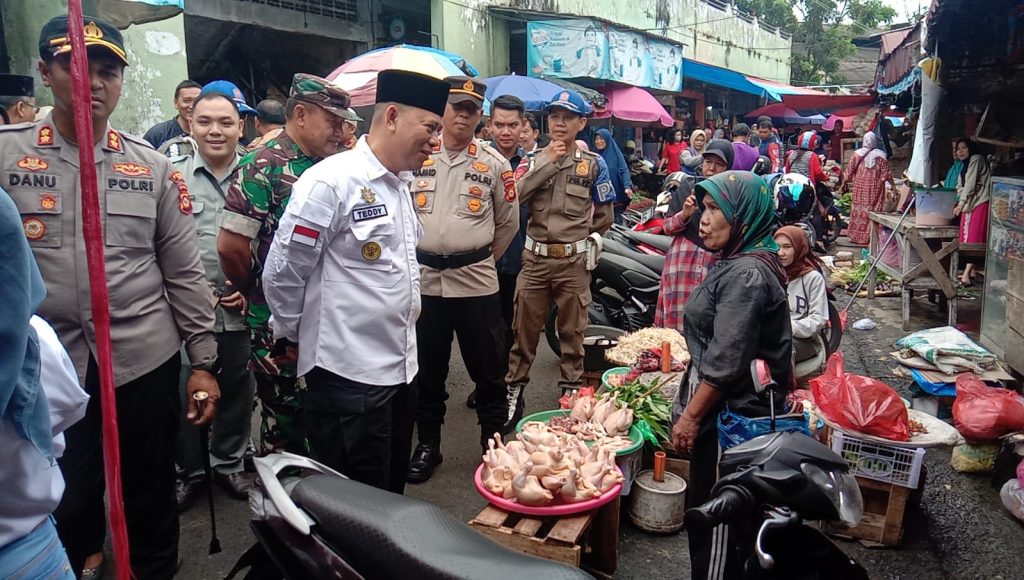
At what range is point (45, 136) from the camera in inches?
93.9

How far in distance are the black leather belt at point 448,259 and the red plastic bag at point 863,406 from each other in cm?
205

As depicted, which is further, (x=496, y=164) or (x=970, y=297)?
(x=970, y=297)

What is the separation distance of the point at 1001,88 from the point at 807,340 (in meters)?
3.80

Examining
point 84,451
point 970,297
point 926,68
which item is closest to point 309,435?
point 84,451

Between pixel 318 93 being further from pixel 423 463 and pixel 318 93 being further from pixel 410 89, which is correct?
pixel 423 463

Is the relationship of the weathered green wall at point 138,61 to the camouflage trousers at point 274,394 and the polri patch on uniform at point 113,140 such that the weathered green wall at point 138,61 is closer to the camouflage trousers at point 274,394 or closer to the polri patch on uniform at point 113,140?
the camouflage trousers at point 274,394

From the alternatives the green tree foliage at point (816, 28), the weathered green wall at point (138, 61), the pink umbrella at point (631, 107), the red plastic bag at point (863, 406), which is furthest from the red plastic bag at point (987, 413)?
the green tree foliage at point (816, 28)

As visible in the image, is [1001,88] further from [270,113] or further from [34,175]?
[34,175]

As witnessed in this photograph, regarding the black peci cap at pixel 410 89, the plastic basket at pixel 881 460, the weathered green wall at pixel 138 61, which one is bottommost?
the plastic basket at pixel 881 460

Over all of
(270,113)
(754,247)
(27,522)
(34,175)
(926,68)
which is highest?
(926,68)

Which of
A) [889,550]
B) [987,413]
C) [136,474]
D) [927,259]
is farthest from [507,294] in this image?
[927,259]

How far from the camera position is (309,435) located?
2650mm

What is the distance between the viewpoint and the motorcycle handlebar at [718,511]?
68.0 inches

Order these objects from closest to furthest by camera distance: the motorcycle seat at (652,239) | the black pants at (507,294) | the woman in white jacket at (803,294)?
the woman in white jacket at (803,294) < the black pants at (507,294) < the motorcycle seat at (652,239)
